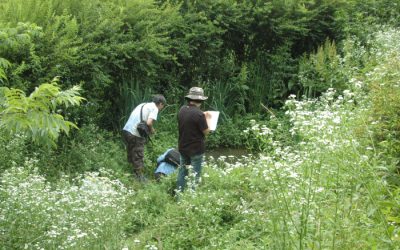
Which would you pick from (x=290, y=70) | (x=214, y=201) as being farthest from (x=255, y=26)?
(x=214, y=201)

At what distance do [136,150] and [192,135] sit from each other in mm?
1935

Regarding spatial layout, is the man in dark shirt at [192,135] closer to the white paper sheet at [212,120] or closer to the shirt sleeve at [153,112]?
the white paper sheet at [212,120]

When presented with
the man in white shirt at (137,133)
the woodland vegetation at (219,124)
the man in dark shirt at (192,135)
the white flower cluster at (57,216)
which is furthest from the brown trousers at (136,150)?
the white flower cluster at (57,216)

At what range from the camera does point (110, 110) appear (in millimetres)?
12070

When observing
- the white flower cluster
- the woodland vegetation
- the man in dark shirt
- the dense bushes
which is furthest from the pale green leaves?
the dense bushes

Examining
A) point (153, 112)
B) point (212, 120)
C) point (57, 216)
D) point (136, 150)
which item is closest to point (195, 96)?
point (212, 120)

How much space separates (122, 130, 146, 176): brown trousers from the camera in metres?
10.3

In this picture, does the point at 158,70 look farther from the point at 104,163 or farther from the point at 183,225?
the point at 183,225

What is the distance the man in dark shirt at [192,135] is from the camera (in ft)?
28.2

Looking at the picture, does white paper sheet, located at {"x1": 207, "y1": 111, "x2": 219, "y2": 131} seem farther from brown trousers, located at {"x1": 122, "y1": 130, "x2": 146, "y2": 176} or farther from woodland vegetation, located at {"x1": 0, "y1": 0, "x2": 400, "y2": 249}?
brown trousers, located at {"x1": 122, "y1": 130, "x2": 146, "y2": 176}

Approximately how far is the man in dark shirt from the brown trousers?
1.66 meters

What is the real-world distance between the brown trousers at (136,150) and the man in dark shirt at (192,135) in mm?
1665

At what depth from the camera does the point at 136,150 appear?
33.9 feet

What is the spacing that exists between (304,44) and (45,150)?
7.42m
